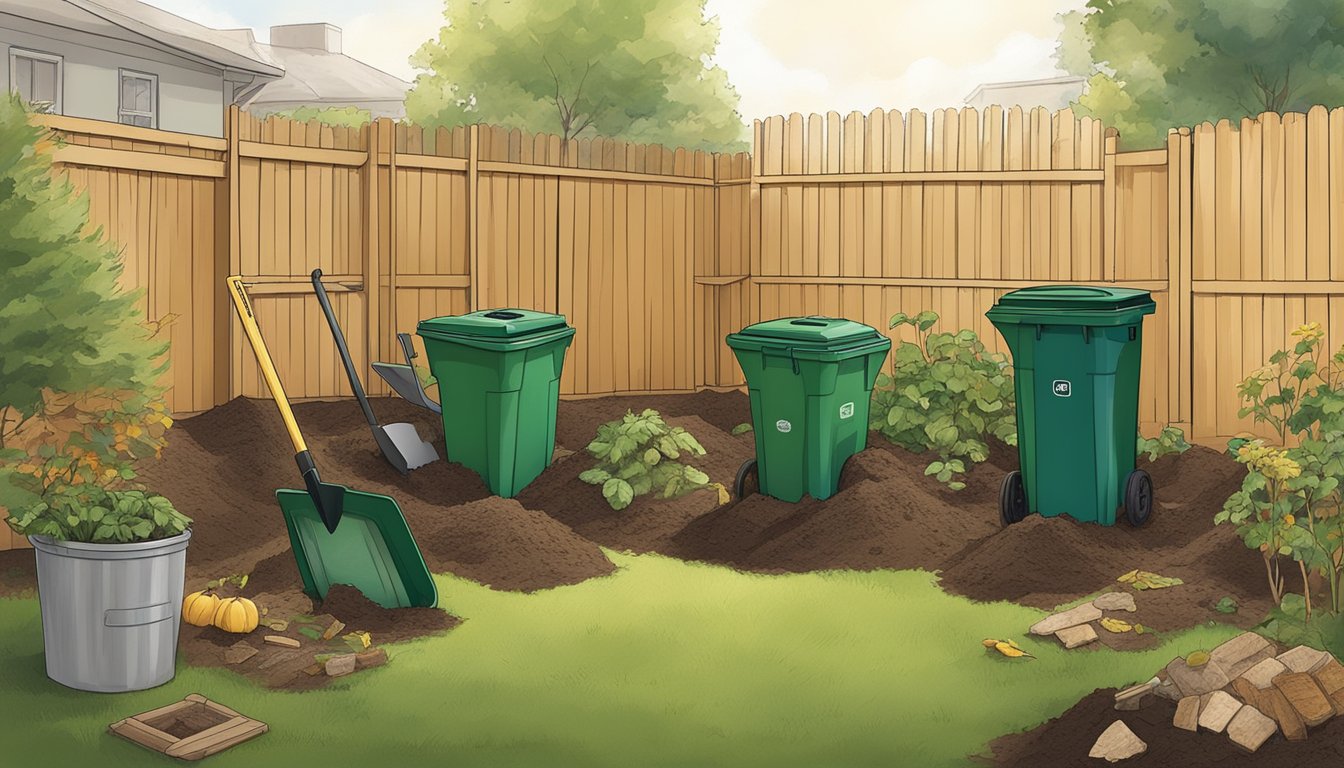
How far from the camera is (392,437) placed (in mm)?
7523

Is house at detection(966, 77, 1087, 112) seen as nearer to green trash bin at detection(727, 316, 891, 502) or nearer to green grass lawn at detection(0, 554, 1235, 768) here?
green trash bin at detection(727, 316, 891, 502)

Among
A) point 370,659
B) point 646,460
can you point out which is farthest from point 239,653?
point 646,460

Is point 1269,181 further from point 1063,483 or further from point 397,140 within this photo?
point 397,140

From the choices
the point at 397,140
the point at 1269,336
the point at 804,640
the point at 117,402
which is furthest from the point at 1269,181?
the point at 117,402

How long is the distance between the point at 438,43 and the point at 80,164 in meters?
23.9

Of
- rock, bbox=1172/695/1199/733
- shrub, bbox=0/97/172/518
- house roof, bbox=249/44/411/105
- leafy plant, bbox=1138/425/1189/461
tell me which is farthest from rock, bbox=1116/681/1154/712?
house roof, bbox=249/44/411/105

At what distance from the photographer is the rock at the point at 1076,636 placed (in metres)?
4.81

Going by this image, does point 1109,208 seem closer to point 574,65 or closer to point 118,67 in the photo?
point 118,67

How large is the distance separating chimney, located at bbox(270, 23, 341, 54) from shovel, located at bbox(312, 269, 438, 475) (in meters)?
38.1

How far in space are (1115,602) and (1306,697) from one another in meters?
1.66

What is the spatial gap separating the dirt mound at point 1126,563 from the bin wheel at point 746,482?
1.52 meters

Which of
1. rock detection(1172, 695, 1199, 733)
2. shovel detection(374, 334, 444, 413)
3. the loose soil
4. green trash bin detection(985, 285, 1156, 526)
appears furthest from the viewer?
shovel detection(374, 334, 444, 413)

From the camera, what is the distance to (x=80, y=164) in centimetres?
722

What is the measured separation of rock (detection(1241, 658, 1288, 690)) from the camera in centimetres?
366
